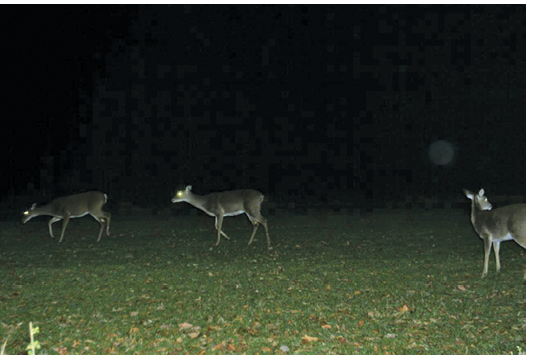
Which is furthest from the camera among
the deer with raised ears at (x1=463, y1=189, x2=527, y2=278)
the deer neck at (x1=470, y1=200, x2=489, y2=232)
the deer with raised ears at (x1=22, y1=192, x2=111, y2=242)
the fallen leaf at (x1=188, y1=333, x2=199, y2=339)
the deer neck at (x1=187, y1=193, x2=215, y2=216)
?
the deer with raised ears at (x1=22, y1=192, x2=111, y2=242)

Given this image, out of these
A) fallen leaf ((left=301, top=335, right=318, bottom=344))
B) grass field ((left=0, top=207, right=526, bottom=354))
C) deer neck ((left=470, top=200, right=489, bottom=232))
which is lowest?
grass field ((left=0, top=207, right=526, bottom=354))

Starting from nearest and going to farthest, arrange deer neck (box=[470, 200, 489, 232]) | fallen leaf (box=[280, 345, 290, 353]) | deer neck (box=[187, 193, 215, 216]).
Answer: fallen leaf (box=[280, 345, 290, 353]) < deer neck (box=[470, 200, 489, 232]) < deer neck (box=[187, 193, 215, 216])

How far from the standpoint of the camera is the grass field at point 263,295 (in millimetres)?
5375

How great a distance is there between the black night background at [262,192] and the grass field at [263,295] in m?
0.04

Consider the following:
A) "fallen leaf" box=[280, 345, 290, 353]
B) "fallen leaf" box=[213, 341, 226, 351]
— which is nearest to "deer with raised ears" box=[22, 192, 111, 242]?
"fallen leaf" box=[213, 341, 226, 351]

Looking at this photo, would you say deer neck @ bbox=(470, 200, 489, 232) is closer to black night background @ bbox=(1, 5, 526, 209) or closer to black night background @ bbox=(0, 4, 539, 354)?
black night background @ bbox=(0, 4, 539, 354)

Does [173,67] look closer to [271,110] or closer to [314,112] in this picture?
[271,110]

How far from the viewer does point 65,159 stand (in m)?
27.6

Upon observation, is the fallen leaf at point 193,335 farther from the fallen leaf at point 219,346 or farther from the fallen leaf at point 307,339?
the fallen leaf at point 307,339

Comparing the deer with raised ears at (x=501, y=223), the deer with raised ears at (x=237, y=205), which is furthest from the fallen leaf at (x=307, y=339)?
the deer with raised ears at (x=237, y=205)

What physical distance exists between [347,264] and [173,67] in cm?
2288

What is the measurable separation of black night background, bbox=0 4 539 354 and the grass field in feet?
0.14

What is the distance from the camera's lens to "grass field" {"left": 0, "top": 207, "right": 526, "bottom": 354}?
5.38 meters
